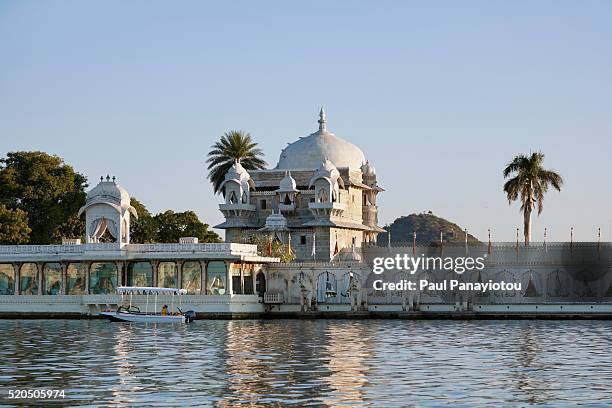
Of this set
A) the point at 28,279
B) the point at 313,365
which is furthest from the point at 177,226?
the point at 313,365

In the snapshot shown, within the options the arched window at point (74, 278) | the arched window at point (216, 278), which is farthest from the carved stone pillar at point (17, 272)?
Result: the arched window at point (216, 278)

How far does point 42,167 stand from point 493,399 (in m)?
79.4

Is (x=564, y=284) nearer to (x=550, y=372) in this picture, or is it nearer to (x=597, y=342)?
(x=597, y=342)

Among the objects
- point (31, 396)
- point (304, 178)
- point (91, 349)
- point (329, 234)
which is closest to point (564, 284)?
point (329, 234)

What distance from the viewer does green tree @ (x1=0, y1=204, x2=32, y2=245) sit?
97.9 m

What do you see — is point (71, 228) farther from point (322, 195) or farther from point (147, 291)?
point (147, 291)

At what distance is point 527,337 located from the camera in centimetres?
6016

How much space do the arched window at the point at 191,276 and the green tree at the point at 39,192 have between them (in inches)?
942

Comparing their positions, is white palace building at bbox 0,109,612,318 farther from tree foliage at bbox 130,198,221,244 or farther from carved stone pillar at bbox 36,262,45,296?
tree foliage at bbox 130,198,221,244

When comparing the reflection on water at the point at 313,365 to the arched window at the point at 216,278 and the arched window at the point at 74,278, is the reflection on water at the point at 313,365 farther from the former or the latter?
the arched window at the point at 74,278

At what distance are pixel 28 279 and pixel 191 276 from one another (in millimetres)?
12296

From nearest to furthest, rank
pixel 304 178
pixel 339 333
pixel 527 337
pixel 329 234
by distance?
1. pixel 527 337
2. pixel 339 333
3. pixel 329 234
4. pixel 304 178

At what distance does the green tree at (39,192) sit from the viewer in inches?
4190

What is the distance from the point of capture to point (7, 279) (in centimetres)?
8975
